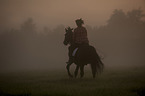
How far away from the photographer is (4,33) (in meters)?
103

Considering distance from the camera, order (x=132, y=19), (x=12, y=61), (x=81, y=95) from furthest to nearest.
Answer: (x=12, y=61)
(x=132, y=19)
(x=81, y=95)

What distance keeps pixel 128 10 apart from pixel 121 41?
12.0m

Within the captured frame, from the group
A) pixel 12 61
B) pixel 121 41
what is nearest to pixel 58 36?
pixel 12 61

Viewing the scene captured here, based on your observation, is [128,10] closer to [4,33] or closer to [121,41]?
[121,41]

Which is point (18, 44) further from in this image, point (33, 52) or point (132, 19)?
point (132, 19)

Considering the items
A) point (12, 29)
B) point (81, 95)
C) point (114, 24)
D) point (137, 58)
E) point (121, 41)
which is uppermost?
point (12, 29)

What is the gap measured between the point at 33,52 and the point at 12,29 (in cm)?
1459

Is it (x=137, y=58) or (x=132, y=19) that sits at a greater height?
(x=132, y=19)

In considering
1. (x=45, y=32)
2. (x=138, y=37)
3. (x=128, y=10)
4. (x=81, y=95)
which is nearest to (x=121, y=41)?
(x=138, y=37)

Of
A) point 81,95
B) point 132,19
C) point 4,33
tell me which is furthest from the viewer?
point 4,33

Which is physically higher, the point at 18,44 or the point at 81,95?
the point at 18,44

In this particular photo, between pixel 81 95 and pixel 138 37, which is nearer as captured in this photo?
pixel 81 95

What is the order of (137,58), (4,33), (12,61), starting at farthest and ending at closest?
(4,33) → (12,61) → (137,58)

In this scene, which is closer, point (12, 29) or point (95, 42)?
point (95, 42)
